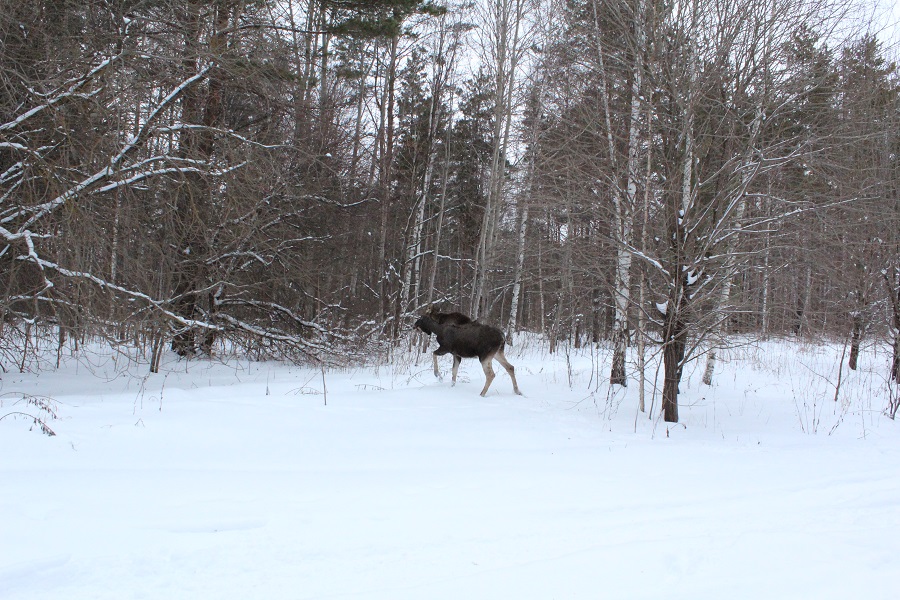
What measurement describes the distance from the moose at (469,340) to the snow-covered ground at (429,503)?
1546 mm

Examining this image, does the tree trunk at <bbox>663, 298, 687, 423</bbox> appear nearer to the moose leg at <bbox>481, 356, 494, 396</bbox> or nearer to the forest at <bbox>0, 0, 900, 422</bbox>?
the forest at <bbox>0, 0, 900, 422</bbox>

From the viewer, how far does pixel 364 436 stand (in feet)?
18.2

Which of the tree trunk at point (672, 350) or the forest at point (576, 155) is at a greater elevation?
the forest at point (576, 155)

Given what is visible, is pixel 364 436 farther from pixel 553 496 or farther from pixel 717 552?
pixel 717 552

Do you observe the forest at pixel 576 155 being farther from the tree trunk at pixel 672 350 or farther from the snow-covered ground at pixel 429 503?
the snow-covered ground at pixel 429 503

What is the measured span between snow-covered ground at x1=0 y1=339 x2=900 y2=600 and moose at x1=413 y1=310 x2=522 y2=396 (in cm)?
Result: 155

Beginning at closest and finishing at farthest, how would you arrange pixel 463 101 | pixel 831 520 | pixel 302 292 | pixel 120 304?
1. pixel 831 520
2. pixel 120 304
3. pixel 302 292
4. pixel 463 101

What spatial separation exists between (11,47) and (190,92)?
2162 mm

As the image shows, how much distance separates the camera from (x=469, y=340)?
29.1 feet

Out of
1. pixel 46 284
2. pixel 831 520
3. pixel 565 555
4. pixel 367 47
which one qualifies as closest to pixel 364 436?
pixel 565 555

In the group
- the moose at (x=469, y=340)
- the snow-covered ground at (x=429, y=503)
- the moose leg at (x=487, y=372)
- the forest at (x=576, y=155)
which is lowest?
the snow-covered ground at (x=429, y=503)

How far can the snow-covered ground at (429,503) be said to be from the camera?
108 inches

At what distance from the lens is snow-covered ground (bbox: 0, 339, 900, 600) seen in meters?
2.75

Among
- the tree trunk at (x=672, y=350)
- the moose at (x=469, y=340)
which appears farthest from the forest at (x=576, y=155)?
the moose at (x=469, y=340)
